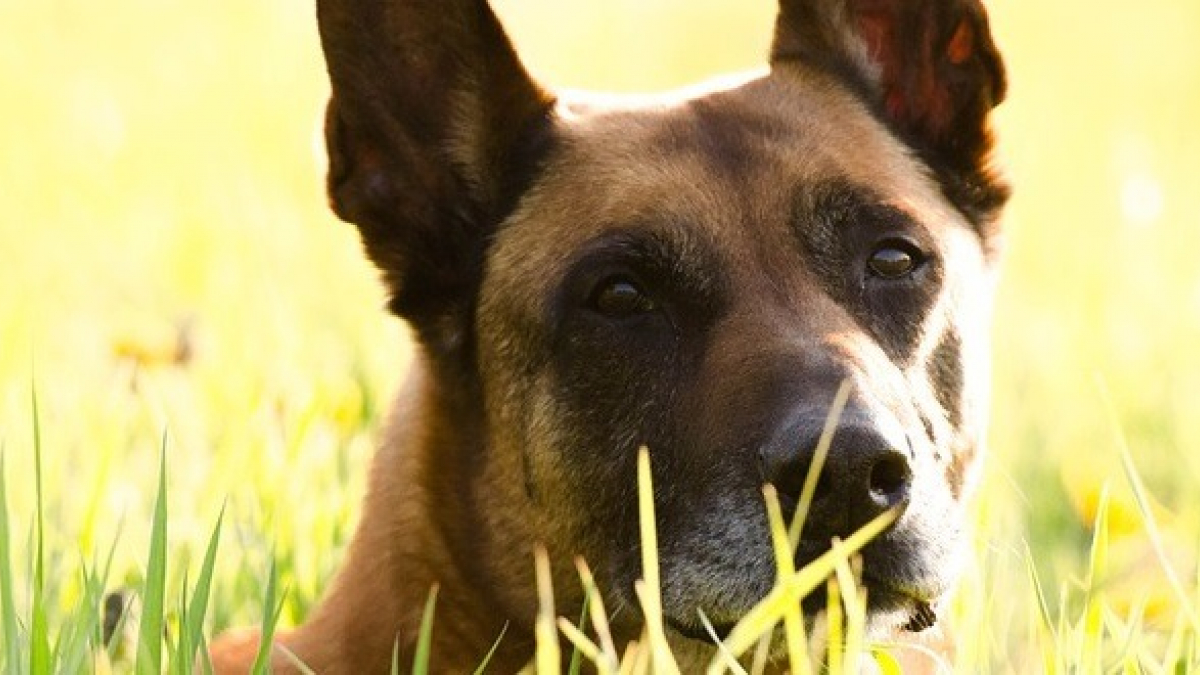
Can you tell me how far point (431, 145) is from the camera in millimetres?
4617

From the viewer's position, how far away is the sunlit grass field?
4602mm

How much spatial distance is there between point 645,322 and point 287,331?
8.28ft

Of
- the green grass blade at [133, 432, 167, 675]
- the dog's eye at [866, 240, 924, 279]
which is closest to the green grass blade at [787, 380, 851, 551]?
the dog's eye at [866, 240, 924, 279]

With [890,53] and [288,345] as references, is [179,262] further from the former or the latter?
[890,53]

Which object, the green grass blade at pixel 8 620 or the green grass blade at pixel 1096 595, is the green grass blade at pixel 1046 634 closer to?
the green grass blade at pixel 1096 595

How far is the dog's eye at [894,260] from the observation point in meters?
4.29

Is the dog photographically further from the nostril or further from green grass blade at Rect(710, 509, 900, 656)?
green grass blade at Rect(710, 509, 900, 656)

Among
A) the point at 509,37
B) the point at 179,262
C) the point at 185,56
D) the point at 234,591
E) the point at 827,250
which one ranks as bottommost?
the point at 185,56

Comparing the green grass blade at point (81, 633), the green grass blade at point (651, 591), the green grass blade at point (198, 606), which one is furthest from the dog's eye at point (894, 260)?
the green grass blade at point (81, 633)

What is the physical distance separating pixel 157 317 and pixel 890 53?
135 inches

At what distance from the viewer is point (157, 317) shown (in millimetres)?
7504

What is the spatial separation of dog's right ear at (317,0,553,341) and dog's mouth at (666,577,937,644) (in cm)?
85

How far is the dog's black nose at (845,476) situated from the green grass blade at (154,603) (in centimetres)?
103

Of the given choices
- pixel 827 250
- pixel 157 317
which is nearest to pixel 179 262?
pixel 157 317
